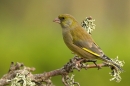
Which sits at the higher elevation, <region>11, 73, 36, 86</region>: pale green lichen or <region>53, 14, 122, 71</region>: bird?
<region>53, 14, 122, 71</region>: bird

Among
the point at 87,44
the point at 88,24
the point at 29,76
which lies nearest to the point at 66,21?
the point at 87,44

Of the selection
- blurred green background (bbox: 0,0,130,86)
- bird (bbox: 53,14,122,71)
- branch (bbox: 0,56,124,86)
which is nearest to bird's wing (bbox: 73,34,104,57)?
bird (bbox: 53,14,122,71)

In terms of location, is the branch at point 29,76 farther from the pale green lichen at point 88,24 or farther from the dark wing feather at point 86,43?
the dark wing feather at point 86,43

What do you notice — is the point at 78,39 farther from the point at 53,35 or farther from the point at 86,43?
A: the point at 53,35

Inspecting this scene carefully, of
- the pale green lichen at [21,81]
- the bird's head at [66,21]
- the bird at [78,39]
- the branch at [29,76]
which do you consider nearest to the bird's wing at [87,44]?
the bird at [78,39]

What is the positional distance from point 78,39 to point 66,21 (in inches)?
9.8

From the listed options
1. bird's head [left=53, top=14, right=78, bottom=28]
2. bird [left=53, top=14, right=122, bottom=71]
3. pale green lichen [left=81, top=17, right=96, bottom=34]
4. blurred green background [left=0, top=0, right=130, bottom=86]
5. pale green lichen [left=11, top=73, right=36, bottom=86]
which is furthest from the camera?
blurred green background [left=0, top=0, right=130, bottom=86]

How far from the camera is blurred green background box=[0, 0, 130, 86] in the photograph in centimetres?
755

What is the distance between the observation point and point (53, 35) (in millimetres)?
10414

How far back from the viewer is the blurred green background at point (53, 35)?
24.8 ft

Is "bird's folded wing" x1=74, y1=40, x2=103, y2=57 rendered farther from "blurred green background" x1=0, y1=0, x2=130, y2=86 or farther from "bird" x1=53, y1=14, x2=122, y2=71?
"blurred green background" x1=0, y1=0, x2=130, y2=86

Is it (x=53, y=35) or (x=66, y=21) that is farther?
(x=53, y=35)

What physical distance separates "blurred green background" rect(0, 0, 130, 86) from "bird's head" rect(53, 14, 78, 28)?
2044mm

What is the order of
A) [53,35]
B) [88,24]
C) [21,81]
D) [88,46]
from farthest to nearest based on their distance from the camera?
[53,35], [88,46], [88,24], [21,81]
